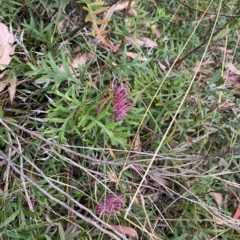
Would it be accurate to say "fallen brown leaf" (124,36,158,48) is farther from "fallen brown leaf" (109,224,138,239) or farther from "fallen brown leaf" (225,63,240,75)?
"fallen brown leaf" (109,224,138,239)

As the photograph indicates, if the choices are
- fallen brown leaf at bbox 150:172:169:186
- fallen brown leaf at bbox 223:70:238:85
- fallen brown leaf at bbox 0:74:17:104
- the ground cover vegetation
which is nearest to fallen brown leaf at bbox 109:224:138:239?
the ground cover vegetation

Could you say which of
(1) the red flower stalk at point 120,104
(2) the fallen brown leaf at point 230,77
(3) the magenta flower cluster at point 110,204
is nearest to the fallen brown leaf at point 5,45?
(1) the red flower stalk at point 120,104

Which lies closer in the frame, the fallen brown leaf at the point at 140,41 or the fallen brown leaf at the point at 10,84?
the fallen brown leaf at the point at 10,84

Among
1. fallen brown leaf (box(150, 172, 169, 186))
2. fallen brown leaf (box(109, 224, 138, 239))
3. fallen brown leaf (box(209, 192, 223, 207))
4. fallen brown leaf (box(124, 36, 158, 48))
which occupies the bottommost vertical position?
fallen brown leaf (box(209, 192, 223, 207))

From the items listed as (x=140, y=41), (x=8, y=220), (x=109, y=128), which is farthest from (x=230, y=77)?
(x=8, y=220)

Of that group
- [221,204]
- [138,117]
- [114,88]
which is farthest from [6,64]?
[221,204]

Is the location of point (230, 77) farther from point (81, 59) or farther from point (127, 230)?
point (127, 230)

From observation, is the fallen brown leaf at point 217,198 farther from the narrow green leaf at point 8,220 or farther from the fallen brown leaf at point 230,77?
the narrow green leaf at point 8,220
